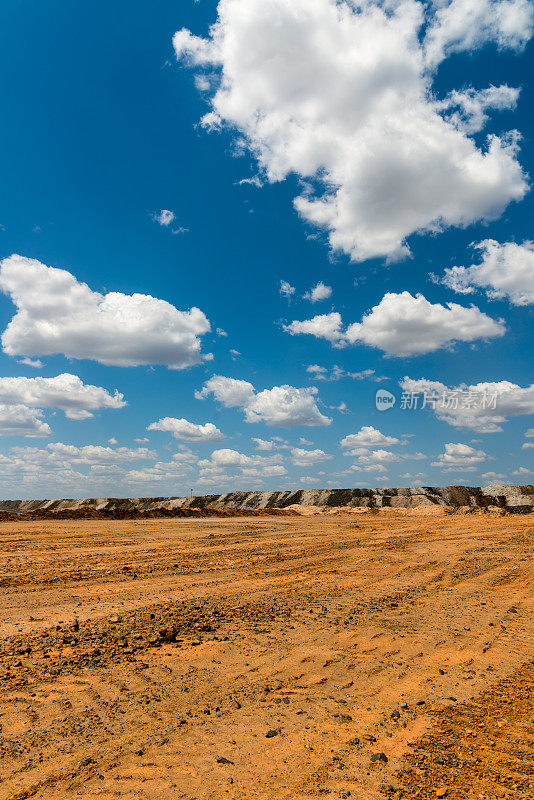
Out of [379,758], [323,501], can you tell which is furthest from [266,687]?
[323,501]

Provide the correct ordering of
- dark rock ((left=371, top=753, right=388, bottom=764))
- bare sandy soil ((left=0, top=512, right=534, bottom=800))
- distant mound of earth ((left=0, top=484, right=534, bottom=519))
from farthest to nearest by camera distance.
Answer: distant mound of earth ((left=0, top=484, right=534, bottom=519))
dark rock ((left=371, top=753, right=388, bottom=764))
bare sandy soil ((left=0, top=512, right=534, bottom=800))

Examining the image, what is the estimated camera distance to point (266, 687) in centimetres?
539

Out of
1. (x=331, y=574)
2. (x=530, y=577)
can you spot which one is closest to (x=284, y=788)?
(x=331, y=574)

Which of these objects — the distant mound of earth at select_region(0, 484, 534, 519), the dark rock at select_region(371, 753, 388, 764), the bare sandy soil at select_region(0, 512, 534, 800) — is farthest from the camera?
the distant mound of earth at select_region(0, 484, 534, 519)

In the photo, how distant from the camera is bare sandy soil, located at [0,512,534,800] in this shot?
3.72 metres

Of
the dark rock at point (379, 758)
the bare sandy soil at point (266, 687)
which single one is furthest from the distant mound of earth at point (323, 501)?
the dark rock at point (379, 758)

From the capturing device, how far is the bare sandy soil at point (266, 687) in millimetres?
3717

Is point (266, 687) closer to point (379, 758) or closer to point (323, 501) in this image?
point (379, 758)

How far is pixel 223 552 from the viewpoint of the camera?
55.9 feet

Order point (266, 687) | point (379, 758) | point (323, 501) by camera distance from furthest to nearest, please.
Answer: point (323, 501) < point (266, 687) < point (379, 758)

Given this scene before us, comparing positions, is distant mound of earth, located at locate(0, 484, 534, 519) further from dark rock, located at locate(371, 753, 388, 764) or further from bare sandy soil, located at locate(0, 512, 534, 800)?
dark rock, located at locate(371, 753, 388, 764)

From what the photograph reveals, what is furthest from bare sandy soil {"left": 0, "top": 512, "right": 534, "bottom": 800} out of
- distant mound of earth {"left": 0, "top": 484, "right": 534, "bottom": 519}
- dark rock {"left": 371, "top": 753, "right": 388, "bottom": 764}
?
distant mound of earth {"left": 0, "top": 484, "right": 534, "bottom": 519}

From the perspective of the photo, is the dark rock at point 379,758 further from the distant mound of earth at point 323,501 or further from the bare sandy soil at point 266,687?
the distant mound of earth at point 323,501

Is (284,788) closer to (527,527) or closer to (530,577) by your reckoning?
(530,577)
